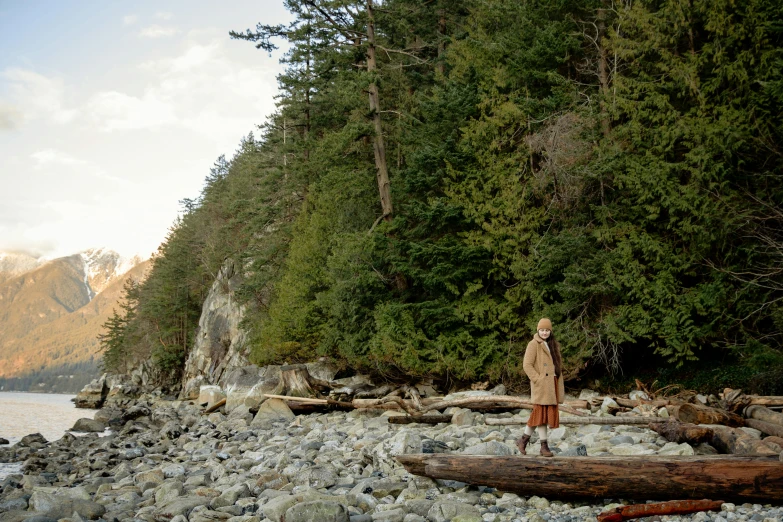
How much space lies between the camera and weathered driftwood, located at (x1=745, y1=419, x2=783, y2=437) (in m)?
7.24

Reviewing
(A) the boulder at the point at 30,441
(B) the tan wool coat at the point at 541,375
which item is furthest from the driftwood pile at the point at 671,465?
(A) the boulder at the point at 30,441

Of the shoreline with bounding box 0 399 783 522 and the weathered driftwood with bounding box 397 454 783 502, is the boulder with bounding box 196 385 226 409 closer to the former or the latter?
the shoreline with bounding box 0 399 783 522

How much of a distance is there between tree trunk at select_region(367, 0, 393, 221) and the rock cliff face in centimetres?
1953

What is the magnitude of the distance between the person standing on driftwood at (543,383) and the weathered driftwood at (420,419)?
4561 mm

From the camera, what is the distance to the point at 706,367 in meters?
12.6

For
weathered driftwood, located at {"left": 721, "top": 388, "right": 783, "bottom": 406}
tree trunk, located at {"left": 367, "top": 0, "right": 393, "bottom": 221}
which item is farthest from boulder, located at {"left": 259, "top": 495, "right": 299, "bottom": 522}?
tree trunk, located at {"left": 367, "top": 0, "right": 393, "bottom": 221}

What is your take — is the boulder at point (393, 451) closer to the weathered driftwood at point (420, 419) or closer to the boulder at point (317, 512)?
the boulder at point (317, 512)

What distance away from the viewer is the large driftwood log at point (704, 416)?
26.2ft

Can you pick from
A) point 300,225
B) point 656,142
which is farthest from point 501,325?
point 300,225

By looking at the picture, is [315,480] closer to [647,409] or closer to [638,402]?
[647,409]

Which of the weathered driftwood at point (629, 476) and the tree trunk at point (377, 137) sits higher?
the tree trunk at point (377, 137)

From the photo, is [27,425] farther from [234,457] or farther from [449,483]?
[449,483]

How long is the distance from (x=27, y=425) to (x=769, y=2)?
1249 inches

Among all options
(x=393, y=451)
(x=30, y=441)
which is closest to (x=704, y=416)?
(x=393, y=451)
